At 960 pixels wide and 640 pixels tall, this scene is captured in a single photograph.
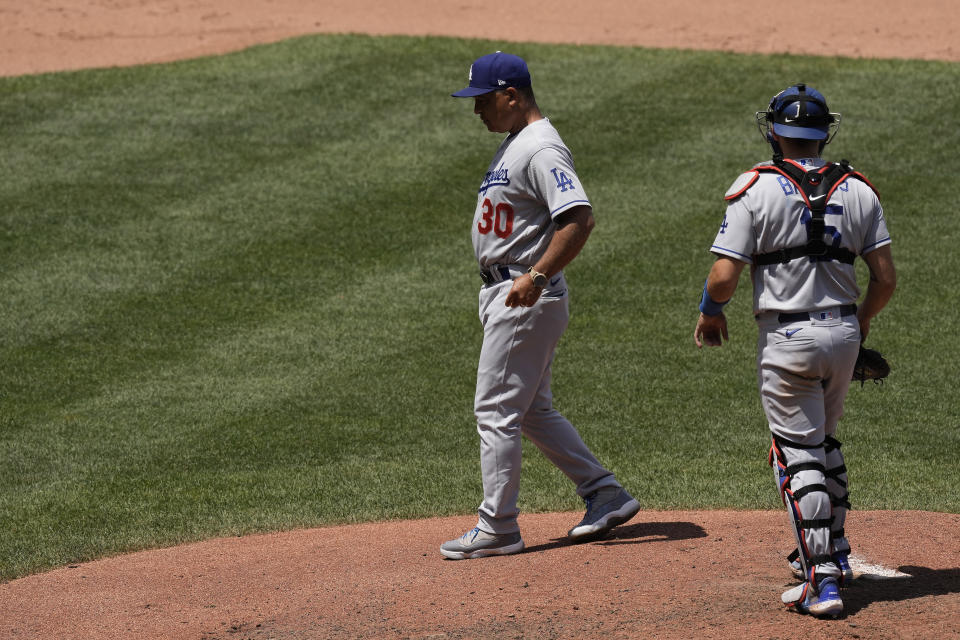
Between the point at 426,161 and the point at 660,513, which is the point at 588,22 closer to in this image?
the point at 426,161

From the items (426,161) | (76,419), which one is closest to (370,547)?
(76,419)

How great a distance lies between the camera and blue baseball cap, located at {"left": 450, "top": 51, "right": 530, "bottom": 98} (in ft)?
17.2

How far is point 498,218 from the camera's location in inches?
207

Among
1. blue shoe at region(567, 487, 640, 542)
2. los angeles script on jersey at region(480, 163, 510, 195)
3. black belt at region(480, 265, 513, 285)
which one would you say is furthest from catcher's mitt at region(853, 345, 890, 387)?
los angeles script on jersey at region(480, 163, 510, 195)

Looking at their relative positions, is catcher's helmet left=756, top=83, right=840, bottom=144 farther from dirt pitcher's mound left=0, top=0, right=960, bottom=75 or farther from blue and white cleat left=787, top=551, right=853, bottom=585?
dirt pitcher's mound left=0, top=0, right=960, bottom=75

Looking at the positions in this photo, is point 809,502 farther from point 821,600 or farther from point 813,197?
point 813,197

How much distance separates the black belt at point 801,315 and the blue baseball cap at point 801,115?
0.61 metres

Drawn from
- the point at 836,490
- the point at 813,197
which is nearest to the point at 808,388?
the point at 836,490

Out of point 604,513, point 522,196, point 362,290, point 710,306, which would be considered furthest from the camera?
point 362,290

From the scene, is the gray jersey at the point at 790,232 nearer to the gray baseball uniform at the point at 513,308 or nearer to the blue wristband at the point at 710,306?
the blue wristband at the point at 710,306

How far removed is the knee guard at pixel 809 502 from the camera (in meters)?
4.50

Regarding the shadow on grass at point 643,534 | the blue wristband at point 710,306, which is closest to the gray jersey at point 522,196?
the blue wristband at point 710,306

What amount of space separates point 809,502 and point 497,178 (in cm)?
180

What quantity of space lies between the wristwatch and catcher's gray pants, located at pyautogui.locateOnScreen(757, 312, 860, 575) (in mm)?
868
